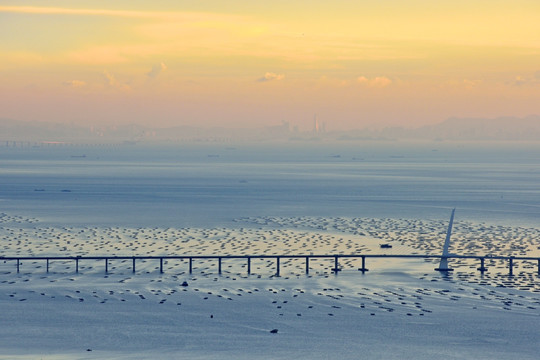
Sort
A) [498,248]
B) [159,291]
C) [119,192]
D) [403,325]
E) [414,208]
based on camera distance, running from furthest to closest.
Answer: [119,192] < [414,208] < [498,248] < [159,291] < [403,325]

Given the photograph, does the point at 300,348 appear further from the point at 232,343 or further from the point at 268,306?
the point at 268,306

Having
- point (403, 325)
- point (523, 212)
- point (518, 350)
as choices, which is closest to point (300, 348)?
point (403, 325)

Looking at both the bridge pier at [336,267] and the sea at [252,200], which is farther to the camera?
the sea at [252,200]

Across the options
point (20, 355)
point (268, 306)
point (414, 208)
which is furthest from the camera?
point (414, 208)

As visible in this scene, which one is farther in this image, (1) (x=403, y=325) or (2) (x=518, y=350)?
(1) (x=403, y=325)

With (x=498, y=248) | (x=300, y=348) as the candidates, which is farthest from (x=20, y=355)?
(x=498, y=248)

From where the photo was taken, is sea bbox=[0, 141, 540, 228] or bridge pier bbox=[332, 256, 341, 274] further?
sea bbox=[0, 141, 540, 228]

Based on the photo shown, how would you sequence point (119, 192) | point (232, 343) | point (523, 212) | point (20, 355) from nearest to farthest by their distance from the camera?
point (20, 355) < point (232, 343) < point (523, 212) < point (119, 192)

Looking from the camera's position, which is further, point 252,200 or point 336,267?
point 252,200

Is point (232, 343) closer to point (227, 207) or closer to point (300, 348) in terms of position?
point (300, 348)
